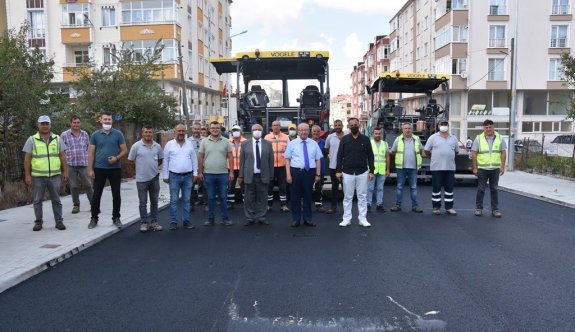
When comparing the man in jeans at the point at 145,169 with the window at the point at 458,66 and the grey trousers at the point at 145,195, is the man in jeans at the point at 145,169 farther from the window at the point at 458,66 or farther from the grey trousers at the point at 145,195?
the window at the point at 458,66

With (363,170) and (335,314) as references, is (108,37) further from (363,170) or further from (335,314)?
(335,314)

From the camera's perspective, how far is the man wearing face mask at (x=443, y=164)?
1030 cm

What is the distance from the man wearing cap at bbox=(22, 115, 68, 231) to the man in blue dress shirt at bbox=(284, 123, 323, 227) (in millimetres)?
3856

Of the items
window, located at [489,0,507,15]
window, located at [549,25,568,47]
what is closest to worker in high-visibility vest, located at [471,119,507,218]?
window, located at [489,0,507,15]

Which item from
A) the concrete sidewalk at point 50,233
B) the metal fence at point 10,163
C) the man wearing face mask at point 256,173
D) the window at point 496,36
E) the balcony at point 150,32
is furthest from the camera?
the window at point 496,36

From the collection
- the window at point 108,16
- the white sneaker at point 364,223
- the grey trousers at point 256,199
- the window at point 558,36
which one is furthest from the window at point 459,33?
the grey trousers at point 256,199

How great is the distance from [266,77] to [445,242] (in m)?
7.21

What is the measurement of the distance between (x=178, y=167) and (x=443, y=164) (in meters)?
5.13

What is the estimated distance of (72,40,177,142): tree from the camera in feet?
58.6

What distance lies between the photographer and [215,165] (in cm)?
907

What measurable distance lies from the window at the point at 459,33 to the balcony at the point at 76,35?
94.8ft

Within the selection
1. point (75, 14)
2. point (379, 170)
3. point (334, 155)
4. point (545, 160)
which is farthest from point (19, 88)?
point (75, 14)

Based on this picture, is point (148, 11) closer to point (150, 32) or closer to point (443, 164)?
point (150, 32)

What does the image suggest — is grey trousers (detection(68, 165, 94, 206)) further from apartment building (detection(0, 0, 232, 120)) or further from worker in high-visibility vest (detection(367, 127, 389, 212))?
apartment building (detection(0, 0, 232, 120))
